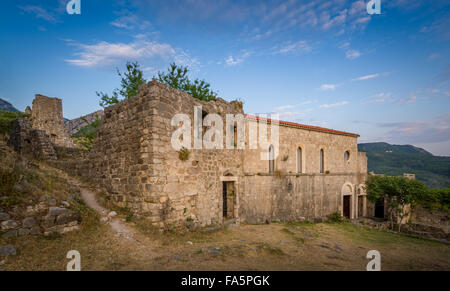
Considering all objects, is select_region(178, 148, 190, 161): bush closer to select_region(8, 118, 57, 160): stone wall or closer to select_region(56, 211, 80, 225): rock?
select_region(56, 211, 80, 225): rock

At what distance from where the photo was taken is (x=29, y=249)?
411cm

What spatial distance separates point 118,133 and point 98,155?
1.58m

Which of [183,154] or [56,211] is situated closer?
[56,211]

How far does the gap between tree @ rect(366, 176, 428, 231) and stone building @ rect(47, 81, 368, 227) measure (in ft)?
18.7

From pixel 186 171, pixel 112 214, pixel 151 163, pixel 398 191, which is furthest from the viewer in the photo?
pixel 398 191

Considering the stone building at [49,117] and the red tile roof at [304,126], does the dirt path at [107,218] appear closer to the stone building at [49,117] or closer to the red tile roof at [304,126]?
the red tile roof at [304,126]

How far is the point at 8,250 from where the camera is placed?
3885mm

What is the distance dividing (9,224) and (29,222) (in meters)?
0.31

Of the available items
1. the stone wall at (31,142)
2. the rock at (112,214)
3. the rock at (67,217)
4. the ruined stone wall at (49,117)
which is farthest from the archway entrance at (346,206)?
the ruined stone wall at (49,117)

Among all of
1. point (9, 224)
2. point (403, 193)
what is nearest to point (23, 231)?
point (9, 224)

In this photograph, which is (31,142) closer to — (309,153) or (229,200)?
(229,200)

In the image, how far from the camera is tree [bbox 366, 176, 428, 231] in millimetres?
15727
